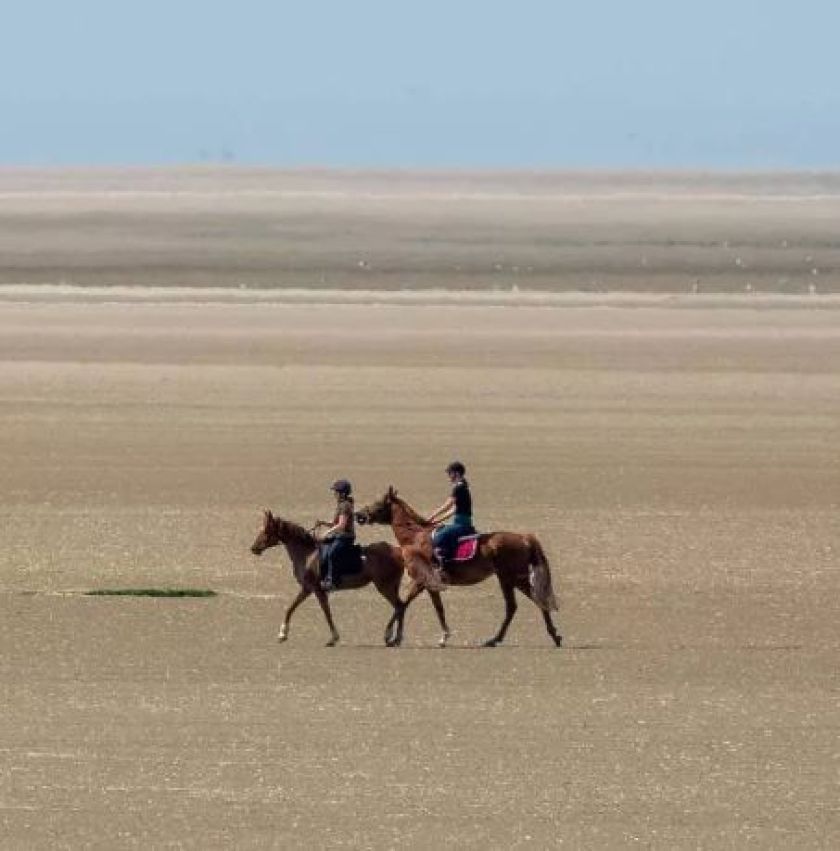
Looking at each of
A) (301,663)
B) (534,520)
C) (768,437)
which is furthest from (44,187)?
(301,663)

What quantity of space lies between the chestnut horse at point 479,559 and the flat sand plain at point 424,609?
0.39 metres

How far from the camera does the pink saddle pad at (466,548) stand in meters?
17.7

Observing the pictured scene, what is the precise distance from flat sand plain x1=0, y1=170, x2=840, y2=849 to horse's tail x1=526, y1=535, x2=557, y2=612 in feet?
1.08

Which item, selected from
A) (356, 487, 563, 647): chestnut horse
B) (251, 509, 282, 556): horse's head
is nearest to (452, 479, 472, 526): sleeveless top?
(356, 487, 563, 647): chestnut horse

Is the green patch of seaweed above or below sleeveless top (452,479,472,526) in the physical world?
below

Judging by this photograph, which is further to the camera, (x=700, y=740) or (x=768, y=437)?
(x=768, y=437)

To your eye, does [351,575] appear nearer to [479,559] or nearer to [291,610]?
[291,610]

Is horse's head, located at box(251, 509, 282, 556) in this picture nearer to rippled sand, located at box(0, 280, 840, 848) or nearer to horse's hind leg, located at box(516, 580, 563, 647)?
rippled sand, located at box(0, 280, 840, 848)

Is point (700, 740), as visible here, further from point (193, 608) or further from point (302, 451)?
point (302, 451)

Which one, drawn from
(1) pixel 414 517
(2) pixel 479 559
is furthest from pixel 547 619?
(1) pixel 414 517

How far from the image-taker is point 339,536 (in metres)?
17.7

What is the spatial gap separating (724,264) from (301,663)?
44.6 m

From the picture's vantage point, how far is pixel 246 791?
13.0 m

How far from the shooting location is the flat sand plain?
12.9m
